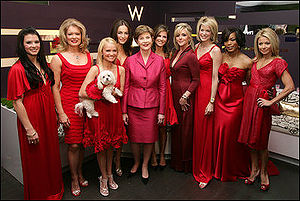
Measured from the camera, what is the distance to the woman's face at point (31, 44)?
2447 mm

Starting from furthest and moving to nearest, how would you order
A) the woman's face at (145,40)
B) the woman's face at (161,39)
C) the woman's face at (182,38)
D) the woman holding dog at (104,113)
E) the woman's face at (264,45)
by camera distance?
the woman's face at (161,39) → the woman's face at (182,38) → the woman's face at (145,40) → the woman's face at (264,45) → the woman holding dog at (104,113)

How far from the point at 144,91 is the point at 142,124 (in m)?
0.42

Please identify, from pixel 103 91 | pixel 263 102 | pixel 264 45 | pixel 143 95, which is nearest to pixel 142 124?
pixel 143 95

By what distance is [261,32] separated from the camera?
9.48 ft

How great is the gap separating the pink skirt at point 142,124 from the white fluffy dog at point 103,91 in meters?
0.45

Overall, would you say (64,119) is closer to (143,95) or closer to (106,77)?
(106,77)

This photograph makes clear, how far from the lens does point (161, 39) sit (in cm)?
336

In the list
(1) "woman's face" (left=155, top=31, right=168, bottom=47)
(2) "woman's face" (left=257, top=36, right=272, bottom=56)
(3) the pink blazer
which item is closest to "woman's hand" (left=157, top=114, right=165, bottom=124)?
(3) the pink blazer

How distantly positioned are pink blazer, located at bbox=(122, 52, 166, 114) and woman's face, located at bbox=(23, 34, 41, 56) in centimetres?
102

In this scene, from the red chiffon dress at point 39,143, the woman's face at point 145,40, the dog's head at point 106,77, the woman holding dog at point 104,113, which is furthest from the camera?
the woman's face at point 145,40

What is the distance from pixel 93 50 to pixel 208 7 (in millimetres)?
3072

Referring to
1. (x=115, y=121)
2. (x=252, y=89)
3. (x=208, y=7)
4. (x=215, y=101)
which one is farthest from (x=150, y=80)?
(x=208, y=7)

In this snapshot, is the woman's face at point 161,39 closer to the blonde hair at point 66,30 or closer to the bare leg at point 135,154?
the blonde hair at point 66,30

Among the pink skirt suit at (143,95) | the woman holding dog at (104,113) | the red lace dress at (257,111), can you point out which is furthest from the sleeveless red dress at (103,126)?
the red lace dress at (257,111)
